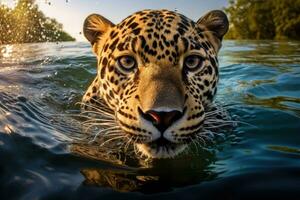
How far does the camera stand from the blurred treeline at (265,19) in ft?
202

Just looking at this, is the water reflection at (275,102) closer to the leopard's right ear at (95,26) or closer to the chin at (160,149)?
the leopard's right ear at (95,26)

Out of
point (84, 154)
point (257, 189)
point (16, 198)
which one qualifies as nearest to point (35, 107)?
point (84, 154)

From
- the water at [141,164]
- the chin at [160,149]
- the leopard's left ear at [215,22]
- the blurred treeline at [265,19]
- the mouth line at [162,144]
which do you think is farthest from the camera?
the blurred treeline at [265,19]

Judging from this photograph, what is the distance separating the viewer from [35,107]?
5887mm

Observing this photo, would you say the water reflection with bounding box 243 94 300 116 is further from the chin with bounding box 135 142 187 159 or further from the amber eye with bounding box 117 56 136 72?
the chin with bounding box 135 142 187 159

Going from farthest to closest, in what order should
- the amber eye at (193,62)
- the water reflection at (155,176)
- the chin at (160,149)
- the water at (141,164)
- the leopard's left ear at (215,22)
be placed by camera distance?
the leopard's left ear at (215,22) < the amber eye at (193,62) < the chin at (160,149) < the water reflection at (155,176) < the water at (141,164)

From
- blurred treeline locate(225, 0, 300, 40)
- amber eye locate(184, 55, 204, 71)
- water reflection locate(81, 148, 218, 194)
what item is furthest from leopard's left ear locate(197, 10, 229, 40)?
blurred treeline locate(225, 0, 300, 40)

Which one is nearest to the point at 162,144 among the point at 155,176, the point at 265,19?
the point at 155,176

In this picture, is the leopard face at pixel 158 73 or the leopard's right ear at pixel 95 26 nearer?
the leopard face at pixel 158 73

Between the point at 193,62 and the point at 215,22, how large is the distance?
87 centimetres

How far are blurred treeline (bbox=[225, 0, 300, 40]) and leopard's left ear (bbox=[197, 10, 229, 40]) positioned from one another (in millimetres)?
56992

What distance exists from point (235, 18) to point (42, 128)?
238ft

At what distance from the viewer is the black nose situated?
351 cm

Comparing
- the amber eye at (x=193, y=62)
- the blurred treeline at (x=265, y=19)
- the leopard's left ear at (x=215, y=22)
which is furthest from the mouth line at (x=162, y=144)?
the blurred treeline at (x=265, y=19)
